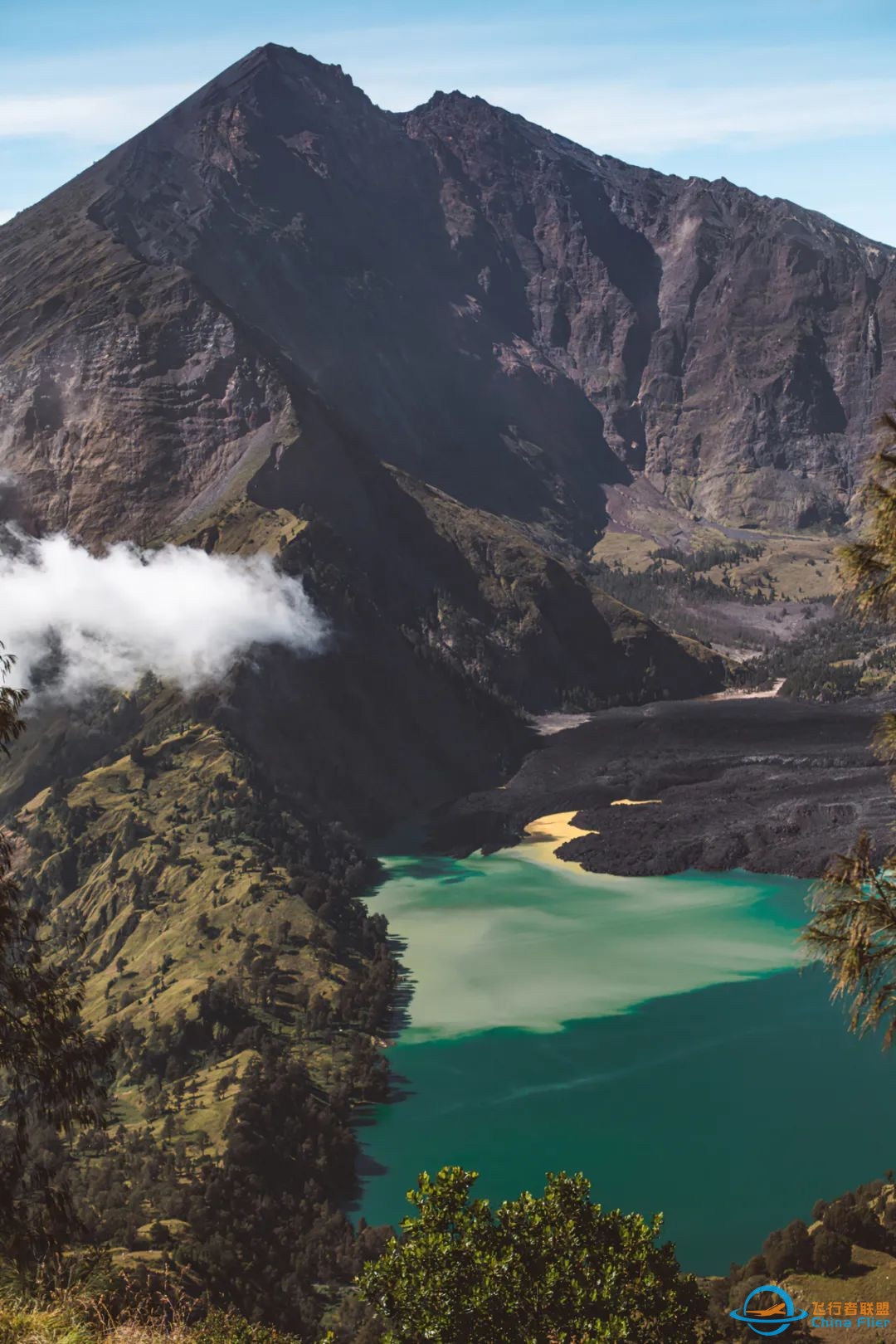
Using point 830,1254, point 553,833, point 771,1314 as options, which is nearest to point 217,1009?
point 830,1254

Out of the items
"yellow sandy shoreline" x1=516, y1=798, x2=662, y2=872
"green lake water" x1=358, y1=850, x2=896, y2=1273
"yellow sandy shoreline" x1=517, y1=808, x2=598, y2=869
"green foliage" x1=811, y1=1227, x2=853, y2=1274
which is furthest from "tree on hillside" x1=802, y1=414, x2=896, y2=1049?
"yellow sandy shoreline" x1=517, y1=808, x2=598, y2=869

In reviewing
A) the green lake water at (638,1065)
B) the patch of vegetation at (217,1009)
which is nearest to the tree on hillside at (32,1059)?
the patch of vegetation at (217,1009)

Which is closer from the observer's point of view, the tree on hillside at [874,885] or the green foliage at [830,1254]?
the tree on hillside at [874,885]

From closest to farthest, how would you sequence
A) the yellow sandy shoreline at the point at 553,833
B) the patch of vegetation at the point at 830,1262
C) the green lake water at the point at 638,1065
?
the patch of vegetation at the point at 830,1262 → the green lake water at the point at 638,1065 → the yellow sandy shoreline at the point at 553,833

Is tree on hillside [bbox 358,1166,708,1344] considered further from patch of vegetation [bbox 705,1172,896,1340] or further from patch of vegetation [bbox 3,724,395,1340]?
patch of vegetation [bbox 705,1172,896,1340]

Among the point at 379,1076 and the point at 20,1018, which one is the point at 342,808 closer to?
the point at 379,1076

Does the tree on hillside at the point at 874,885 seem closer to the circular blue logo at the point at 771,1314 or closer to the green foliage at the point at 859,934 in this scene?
the green foliage at the point at 859,934

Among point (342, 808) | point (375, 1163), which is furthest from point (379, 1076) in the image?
point (342, 808)
